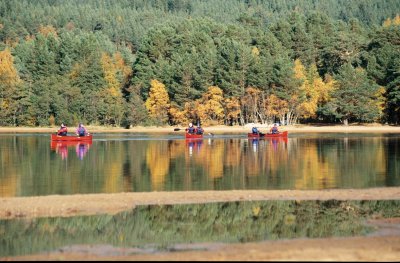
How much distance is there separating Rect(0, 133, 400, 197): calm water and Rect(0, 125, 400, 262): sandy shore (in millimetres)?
2707

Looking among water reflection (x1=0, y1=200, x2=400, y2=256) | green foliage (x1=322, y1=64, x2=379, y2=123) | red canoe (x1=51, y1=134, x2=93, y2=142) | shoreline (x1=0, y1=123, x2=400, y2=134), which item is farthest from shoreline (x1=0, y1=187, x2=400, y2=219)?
green foliage (x1=322, y1=64, x2=379, y2=123)

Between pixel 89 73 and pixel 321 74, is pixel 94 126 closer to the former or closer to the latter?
pixel 89 73

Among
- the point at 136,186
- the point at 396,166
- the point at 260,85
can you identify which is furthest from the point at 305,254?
the point at 260,85

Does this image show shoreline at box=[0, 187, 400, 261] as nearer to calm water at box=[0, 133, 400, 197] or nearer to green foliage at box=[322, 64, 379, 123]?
calm water at box=[0, 133, 400, 197]

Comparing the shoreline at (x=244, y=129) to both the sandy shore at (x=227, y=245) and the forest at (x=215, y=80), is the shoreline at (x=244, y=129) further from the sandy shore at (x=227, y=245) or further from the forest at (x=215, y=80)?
the sandy shore at (x=227, y=245)

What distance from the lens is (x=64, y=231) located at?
2297 centimetres

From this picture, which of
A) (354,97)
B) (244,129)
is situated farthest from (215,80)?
(354,97)

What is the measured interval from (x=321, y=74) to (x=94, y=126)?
43654 millimetres

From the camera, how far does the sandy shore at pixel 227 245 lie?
18562 millimetres

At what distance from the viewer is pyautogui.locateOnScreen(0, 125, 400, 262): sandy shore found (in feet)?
60.9

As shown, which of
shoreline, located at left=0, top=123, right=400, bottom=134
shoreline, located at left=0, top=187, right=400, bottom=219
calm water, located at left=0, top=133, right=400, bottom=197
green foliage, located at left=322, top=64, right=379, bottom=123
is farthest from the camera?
green foliage, located at left=322, top=64, right=379, bottom=123

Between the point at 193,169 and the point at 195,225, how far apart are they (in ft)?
62.6

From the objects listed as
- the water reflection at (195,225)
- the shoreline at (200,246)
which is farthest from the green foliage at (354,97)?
the shoreline at (200,246)

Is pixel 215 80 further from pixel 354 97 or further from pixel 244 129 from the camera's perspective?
pixel 354 97
